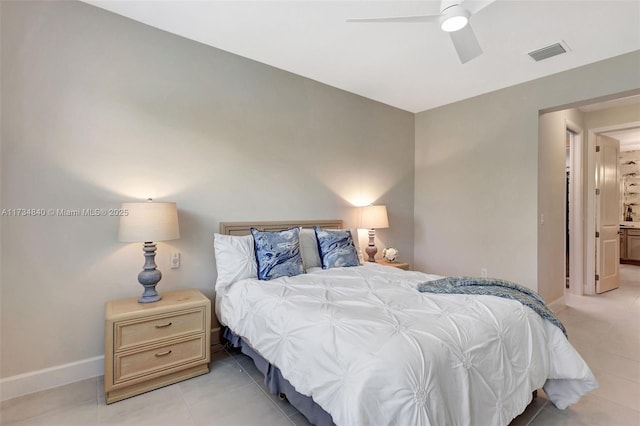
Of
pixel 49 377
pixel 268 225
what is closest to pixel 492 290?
pixel 268 225

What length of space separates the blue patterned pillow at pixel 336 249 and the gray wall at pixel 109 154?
0.51 meters

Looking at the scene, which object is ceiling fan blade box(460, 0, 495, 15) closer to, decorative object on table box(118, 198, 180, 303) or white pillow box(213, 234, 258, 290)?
white pillow box(213, 234, 258, 290)

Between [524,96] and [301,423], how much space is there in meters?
3.96

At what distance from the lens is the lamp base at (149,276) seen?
2.30 meters

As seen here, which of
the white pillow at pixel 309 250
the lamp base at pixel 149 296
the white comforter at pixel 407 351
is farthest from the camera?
the white pillow at pixel 309 250

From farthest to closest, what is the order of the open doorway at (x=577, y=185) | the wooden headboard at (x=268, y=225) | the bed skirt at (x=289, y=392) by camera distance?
1. the open doorway at (x=577, y=185)
2. the wooden headboard at (x=268, y=225)
3. the bed skirt at (x=289, y=392)

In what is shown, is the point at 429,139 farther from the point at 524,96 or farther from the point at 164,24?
the point at 164,24

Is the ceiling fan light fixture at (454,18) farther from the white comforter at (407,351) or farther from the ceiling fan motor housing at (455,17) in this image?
the white comforter at (407,351)

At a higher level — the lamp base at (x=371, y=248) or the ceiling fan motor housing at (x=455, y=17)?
the ceiling fan motor housing at (x=455, y=17)

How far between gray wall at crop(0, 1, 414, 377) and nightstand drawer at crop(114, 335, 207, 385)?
51 cm

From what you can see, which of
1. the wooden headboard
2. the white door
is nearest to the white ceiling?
the wooden headboard

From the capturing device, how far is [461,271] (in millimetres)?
4191

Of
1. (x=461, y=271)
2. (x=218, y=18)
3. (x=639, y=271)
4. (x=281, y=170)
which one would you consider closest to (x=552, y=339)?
(x=461, y=271)

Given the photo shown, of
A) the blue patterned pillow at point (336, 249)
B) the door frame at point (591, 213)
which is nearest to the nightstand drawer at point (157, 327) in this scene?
the blue patterned pillow at point (336, 249)
